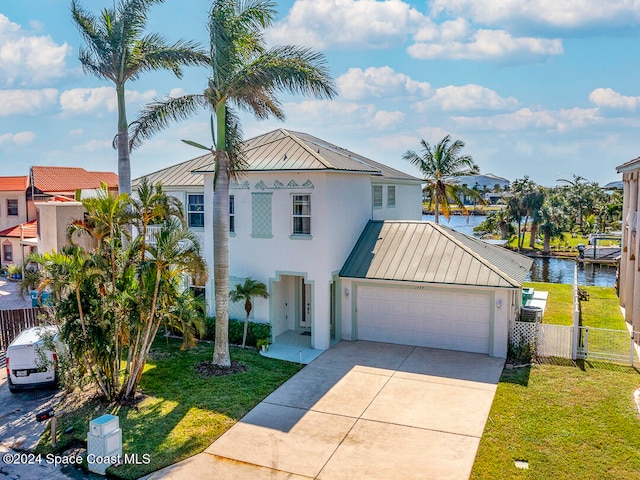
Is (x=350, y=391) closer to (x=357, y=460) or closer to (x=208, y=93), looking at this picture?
(x=357, y=460)

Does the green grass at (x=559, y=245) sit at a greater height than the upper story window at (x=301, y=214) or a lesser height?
lesser

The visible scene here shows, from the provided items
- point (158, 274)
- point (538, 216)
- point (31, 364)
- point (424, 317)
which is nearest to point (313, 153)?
point (424, 317)

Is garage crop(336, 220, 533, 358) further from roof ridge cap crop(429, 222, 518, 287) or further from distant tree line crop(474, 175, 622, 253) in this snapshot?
distant tree line crop(474, 175, 622, 253)

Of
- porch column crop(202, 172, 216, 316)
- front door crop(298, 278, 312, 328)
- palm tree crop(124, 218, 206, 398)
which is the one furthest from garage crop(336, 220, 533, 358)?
palm tree crop(124, 218, 206, 398)

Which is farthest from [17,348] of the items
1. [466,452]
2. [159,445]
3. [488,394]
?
[488,394]

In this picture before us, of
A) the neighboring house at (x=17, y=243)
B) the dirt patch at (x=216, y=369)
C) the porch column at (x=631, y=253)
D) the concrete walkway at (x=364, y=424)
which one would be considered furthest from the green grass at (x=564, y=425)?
the neighboring house at (x=17, y=243)

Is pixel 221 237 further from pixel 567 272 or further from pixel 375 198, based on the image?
pixel 567 272

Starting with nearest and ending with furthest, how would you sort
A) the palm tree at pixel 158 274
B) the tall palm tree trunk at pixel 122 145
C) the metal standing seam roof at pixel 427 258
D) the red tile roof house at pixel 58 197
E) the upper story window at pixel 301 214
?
the palm tree at pixel 158 274
the metal standing seam roof at pixel 427 258
the upper story window at pixel 301 214
the tall palm tree trunk at pixel 122 145
the red tile roof house at pixel 58 197

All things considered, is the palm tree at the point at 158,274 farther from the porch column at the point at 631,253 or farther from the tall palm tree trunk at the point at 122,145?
the porch column at the point at 631,253
